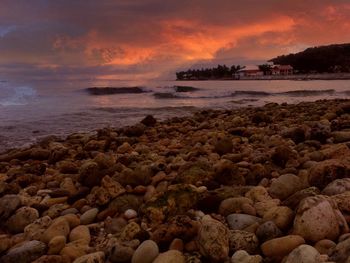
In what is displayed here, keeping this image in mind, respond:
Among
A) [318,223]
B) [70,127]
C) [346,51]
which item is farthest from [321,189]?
[346,51]

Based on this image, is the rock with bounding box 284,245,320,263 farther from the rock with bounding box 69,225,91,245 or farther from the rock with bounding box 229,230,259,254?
the rock with bounding box 69,225,91,245

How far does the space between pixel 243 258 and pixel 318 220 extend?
0.48 metres

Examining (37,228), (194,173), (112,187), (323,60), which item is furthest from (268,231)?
(323,60)

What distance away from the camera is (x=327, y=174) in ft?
10.4

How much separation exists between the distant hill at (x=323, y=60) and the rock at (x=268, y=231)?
310 feet

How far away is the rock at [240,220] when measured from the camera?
2.73 m

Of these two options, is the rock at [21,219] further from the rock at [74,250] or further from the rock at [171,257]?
the rock at [171,257]

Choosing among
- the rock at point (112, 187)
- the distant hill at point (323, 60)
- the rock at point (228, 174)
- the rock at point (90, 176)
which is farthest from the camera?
the distant hill at point (323, 60)

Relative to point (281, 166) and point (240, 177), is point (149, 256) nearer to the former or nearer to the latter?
point (240, 177)

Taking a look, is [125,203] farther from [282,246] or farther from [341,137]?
[341,137]

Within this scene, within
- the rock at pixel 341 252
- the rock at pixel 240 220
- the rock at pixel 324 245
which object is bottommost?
the rock at pixel 240 220

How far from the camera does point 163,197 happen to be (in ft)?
10.1

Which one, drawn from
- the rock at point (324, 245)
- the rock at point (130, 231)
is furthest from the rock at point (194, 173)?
the rock at point (324, 245)

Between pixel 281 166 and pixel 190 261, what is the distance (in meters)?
2.02
